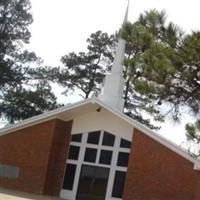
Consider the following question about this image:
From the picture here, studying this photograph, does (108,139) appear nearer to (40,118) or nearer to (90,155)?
(90,155)

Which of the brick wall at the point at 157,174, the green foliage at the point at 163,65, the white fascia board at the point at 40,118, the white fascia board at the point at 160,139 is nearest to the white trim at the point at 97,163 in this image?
the brick wall at the point at 157,174

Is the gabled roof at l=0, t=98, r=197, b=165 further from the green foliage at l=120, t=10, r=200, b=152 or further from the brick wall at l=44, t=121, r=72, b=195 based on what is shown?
the green foliage at l=120, t=10, r=200, b=152

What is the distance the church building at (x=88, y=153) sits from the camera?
2016 centimetres

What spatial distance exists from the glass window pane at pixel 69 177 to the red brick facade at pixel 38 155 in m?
0.22

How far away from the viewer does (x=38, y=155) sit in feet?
73.0

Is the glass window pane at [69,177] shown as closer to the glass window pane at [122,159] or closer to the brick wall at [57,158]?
the brick wall at [57,158]

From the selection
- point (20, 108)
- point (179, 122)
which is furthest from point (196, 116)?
point (20, 108)

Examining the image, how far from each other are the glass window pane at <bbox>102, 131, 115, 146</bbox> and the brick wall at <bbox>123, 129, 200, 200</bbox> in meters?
1.43

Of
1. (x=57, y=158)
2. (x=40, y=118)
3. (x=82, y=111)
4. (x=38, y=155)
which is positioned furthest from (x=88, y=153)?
(x=40, y=118)

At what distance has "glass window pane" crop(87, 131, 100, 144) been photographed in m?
22.2

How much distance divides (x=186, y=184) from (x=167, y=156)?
1278 millimetres

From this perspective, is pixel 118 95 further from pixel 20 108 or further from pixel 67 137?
pixel 20 108

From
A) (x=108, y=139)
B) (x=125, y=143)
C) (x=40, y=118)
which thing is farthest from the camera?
(x=40, y=118)

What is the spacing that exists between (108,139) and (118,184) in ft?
6.48
